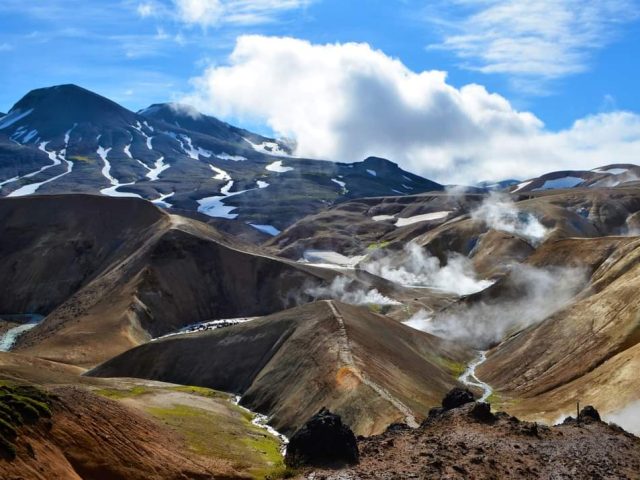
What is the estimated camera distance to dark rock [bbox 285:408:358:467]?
1614 inches

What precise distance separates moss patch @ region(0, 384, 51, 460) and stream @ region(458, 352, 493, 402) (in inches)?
2217

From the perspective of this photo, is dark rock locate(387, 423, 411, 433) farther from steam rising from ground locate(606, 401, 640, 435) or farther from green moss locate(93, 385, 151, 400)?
green moss locate(93, 385, 151, 400)

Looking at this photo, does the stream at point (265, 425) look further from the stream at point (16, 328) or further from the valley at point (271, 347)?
the stream at point (16, 328)

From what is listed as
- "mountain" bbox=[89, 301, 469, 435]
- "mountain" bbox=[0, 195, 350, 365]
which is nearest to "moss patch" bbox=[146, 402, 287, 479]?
"mountain" bbox=[89, 301, 469, 435]

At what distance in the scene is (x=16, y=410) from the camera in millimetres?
34750

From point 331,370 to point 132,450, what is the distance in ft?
117

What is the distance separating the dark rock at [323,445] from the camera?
135 ft

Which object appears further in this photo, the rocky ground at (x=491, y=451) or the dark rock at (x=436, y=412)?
the dark rock at (x=436, y=412)

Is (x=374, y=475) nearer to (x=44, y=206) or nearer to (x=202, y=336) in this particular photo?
(x=202, y=336)

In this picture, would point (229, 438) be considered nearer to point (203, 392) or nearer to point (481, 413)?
point (481, 413)

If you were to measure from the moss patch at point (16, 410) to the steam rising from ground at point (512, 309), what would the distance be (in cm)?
8725

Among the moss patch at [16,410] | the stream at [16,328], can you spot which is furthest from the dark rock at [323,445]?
the stream at [16,328]

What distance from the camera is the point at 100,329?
130m

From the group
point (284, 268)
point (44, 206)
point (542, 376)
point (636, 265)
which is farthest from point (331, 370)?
point (44, 206)
